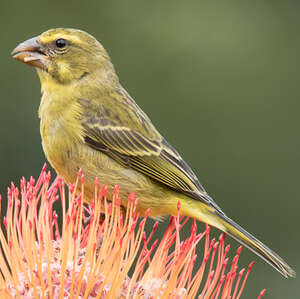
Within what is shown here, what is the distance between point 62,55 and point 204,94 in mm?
3276

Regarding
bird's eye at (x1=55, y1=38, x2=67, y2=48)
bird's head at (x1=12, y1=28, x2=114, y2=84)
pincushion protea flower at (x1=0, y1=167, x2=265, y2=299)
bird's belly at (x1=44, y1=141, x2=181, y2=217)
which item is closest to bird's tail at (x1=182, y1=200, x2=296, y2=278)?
bird's belly at (x1=44, y1=141, x2=181, y2=217)

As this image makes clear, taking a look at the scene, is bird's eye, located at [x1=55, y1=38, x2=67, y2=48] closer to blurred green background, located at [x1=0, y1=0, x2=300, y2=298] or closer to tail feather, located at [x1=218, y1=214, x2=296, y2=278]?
tail feather, located at [x1=218, y1=214, x2=296, y2=278]

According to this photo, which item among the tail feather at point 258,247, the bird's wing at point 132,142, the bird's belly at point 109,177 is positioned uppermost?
the bird's wing at point 132,142

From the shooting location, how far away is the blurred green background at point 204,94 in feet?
24.6

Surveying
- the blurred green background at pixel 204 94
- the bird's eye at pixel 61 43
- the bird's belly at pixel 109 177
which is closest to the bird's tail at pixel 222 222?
the bird's belly at pixel 109 177

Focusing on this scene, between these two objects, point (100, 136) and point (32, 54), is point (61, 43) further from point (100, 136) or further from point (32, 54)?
point (100, 136)

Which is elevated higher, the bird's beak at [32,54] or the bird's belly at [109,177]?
the bird's beak at [32,54]

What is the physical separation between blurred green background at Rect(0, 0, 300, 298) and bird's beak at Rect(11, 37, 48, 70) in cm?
283

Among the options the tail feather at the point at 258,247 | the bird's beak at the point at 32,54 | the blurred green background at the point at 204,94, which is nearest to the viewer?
the tail feather at the point at 258,247

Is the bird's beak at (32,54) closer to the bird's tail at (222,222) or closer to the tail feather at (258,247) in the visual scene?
the bird's tail at (222,222)

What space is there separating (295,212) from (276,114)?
114cm

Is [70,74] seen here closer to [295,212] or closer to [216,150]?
[216,150]

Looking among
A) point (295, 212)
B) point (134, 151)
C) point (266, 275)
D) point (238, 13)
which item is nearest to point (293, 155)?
point (295, 212)

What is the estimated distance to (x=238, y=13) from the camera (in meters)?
8.29
